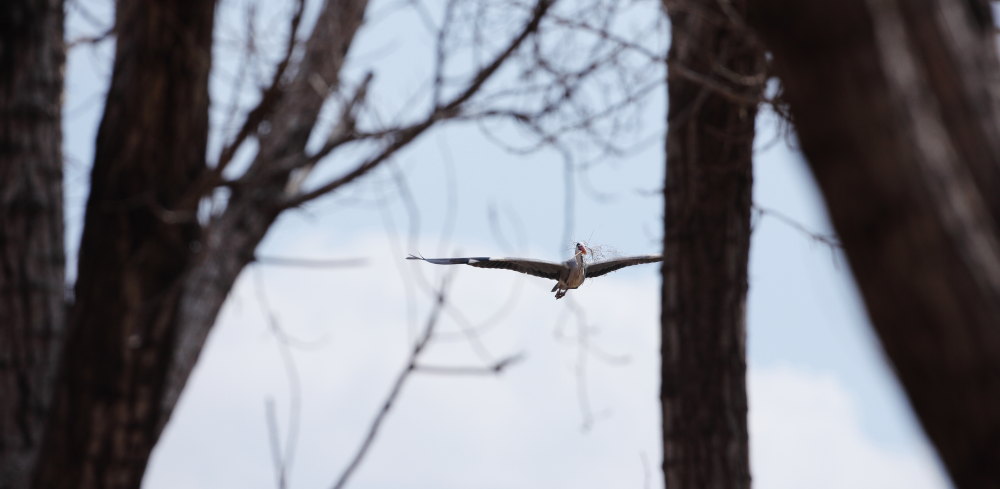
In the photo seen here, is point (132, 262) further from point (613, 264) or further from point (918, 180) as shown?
point (918, 180)

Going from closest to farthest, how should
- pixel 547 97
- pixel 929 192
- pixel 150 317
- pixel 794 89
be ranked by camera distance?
pixel 929 192 < pixel 794 89 < pixel 150 317 < pixel 547 97

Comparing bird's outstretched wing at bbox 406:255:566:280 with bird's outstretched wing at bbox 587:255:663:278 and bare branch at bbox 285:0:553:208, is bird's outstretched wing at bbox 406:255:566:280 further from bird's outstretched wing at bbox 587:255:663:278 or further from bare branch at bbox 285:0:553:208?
bare branch at bbox 285:0:553:208

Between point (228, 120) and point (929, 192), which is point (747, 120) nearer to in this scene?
point (228, 120)

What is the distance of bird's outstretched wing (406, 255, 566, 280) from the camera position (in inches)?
118

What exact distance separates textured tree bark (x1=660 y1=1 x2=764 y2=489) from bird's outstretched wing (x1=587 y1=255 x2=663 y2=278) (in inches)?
19.9

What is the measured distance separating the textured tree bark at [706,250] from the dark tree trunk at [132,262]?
191 centimetres

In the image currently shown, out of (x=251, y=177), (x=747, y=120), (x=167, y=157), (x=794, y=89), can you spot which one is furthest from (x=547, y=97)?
(x=794, y=89)

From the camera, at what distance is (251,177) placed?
3.96 m

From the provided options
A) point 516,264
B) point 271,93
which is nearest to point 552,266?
point 516,264

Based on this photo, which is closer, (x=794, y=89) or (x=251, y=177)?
(x=794, y=89)

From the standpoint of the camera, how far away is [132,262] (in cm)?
293

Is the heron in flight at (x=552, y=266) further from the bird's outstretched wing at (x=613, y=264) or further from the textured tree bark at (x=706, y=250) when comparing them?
the textured tree bark at (x=706, y=250)

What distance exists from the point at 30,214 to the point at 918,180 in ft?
10.2

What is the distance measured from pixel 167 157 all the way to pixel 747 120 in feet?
8.32
